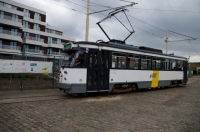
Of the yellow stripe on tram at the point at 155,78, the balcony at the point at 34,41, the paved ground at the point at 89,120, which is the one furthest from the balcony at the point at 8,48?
the paved ground at the point at 89,120

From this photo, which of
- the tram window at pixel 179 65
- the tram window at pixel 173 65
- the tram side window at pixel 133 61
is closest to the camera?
the tram side window at pixel 133 61

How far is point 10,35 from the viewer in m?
37.7

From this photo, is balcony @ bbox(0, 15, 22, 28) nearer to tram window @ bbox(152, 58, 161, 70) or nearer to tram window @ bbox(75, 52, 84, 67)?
tram window @ bbox(75, 52, 84, 67)

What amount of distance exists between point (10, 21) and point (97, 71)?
34.4 meters

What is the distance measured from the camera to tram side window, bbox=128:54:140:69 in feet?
39.7

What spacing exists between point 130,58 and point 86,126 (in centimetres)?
779

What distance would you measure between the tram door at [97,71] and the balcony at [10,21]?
33470mm

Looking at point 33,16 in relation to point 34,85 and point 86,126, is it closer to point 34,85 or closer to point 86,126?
point 34,85

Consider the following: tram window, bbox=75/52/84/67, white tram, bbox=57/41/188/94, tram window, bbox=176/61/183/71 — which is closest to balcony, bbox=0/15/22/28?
white tram, bbox=57/41/188/94

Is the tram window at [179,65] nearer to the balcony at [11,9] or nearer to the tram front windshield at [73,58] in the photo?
the tram front windshield at [73,58]

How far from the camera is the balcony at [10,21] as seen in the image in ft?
119

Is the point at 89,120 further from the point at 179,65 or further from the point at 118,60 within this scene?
the point at 179,65

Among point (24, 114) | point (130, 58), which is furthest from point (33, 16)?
point (24, 114)

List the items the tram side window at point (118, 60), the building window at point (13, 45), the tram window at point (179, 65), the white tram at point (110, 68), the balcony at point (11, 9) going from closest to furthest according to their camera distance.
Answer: the white tram at point (110, 68) → the tram side window at point (118, 60) → the tram window at point (179, 65) → the balcony at point (11, 9) → the building window at point (13, 45)
